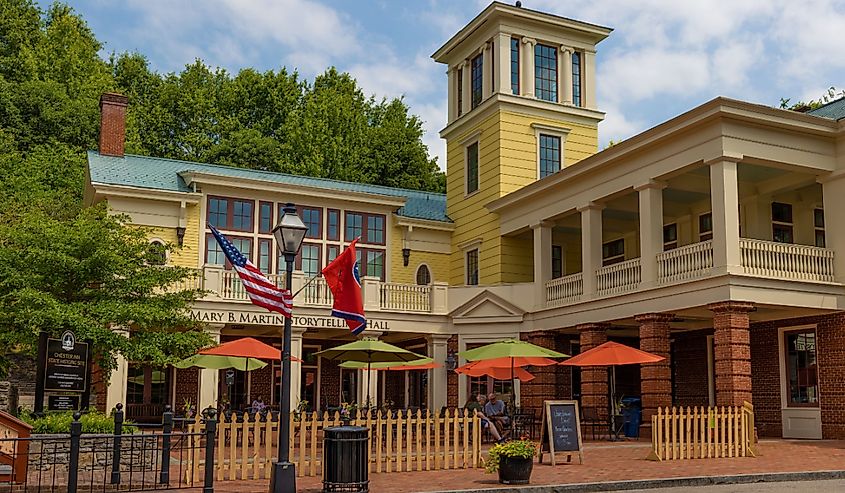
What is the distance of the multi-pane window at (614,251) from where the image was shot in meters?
31.2

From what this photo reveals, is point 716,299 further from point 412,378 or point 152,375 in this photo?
point 152,375

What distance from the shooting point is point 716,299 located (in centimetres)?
2152

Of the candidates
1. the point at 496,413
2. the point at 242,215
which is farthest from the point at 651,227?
the point at 242,215

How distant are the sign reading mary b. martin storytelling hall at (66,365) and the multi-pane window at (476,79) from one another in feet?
58.8

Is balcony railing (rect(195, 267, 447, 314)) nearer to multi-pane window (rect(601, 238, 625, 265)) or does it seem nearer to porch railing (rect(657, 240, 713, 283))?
multi-pane window (rect(601, 238, 625, 265))

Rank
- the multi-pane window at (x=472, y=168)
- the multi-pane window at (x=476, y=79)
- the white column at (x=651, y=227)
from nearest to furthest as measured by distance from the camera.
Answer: the white column at (x=651, y=227)
the multi-pane window at (x=476, y=79)
the multi-pane window at (x=472, y=168)

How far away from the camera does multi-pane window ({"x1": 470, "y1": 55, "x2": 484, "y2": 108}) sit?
32.8 meters

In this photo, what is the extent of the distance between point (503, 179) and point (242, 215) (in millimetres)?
8240

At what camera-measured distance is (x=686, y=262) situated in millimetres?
22844

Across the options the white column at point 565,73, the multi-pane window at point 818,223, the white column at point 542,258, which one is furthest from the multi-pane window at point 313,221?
the multi-pane window at point 818,223

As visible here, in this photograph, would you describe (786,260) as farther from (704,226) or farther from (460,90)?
(460,90)

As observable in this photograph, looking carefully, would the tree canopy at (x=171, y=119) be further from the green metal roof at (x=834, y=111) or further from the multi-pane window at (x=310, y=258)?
the green metal roof at (x=834, y=111)

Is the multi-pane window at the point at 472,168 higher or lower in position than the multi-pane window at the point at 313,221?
higher

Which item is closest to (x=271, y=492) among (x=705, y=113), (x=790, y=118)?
(x=705, y=113)
